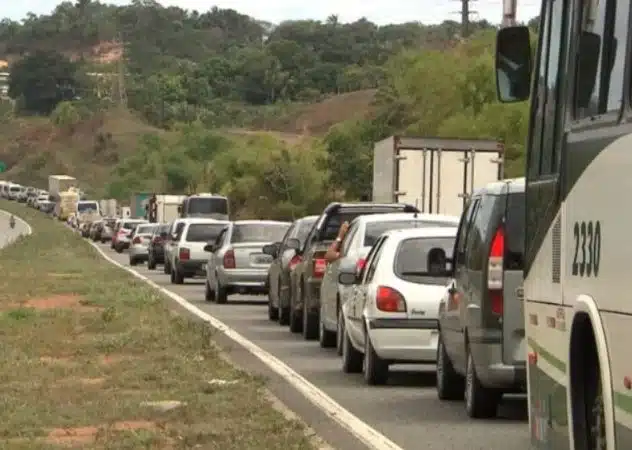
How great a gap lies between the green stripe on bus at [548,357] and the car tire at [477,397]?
3839mm

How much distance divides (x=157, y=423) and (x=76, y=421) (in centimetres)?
63

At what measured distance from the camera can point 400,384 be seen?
1750cm

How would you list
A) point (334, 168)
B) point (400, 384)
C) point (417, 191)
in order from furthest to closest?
point (334, 168) < point (417, 191) < point (400, 384)

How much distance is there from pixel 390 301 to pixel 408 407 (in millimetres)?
1441

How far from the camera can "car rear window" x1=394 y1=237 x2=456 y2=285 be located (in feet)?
55.0

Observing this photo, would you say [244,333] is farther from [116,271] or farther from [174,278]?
[116,271]

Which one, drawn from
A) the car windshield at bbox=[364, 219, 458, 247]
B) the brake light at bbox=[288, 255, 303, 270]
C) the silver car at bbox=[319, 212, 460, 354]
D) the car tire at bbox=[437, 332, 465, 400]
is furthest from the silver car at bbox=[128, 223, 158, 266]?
the car tire at bbox=[437, 332, 465, 400]

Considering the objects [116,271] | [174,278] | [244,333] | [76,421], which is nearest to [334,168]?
[116,271]

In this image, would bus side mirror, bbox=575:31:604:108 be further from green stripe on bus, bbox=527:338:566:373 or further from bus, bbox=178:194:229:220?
bus, bbox=178:194:229:220

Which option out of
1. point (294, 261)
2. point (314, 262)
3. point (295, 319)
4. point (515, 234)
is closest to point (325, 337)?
point (314, 262)

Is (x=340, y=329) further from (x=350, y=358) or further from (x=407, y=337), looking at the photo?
(x=407, y=337)

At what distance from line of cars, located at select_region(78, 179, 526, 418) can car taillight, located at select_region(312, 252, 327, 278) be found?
0.01 metres

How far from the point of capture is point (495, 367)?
13312 mm

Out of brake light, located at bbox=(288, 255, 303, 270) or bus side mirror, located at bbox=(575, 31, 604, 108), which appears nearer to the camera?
bus side mirror, located at bbox=(575, 31, 604, 108)
